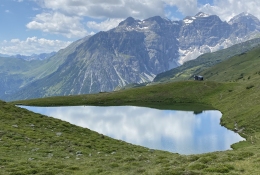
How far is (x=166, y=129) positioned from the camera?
8806cm

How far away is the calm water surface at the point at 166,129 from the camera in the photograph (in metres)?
68.8

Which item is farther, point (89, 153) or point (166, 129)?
point (166, 129)

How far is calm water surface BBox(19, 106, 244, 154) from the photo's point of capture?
6879 centimetres

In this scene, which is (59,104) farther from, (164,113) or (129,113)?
(164,113)

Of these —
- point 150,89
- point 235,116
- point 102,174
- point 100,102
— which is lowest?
point 102,174

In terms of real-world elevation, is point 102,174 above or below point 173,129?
below

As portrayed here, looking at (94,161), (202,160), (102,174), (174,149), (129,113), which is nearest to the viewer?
(102,174)

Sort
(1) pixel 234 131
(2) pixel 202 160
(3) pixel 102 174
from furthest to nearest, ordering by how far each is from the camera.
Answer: (1) pixel 234 131, (2) pixel 202 160, (3) pixel 102 174

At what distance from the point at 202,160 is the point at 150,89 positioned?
483 feet

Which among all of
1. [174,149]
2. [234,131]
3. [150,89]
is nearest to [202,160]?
[174,149]

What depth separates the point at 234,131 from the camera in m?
80.4

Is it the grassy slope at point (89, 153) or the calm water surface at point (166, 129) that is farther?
the calm water surface at point (166, 129)

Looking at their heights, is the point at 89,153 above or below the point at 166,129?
below

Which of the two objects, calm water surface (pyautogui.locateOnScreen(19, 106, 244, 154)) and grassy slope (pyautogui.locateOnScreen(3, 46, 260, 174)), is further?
Answer: calm water surface (pyautogui.locateOnScreen(19, 106, 244, 154))
